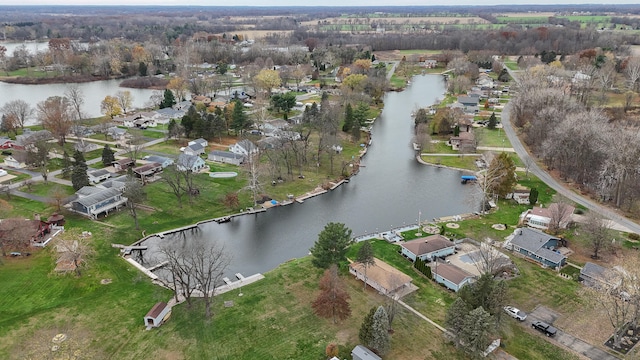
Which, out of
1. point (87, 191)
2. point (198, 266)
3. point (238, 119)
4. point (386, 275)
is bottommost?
point (386, 275)

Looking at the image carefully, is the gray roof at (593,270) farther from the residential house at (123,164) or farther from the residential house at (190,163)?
the residential house at (123,164)

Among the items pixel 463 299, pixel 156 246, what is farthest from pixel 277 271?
pixel 463 299

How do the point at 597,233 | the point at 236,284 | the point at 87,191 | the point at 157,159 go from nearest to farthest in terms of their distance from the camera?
1. the point at 236,284
2. the point at 597,233
3. the point at 87,191
4. the point at 157,159

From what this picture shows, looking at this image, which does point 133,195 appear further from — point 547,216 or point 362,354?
point 547,216

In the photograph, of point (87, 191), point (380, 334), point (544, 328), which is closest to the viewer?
point (380, 334)

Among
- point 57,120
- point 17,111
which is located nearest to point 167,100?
point 57,120

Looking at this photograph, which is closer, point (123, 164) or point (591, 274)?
point (591, 274)
